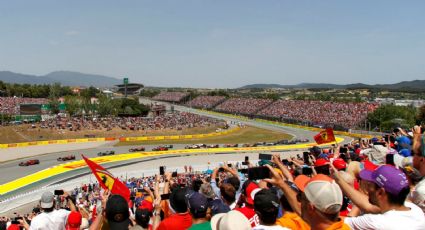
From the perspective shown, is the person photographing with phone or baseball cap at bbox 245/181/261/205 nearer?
baseball cap at bbox 245/181/261/205

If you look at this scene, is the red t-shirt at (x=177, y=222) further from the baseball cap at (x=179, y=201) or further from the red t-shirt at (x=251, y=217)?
the red t-shirt at (x=251, y=217)

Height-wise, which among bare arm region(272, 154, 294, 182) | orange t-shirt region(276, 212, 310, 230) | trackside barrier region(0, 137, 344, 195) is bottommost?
trackside barrier region(0, 137, 344, 195)

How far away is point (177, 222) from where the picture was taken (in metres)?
4.44

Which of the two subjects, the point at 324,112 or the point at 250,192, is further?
the point at 324,112

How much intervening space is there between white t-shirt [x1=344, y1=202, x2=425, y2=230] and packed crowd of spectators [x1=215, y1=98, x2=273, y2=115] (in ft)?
340

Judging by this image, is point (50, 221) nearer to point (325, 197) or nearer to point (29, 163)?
point (325, 197)

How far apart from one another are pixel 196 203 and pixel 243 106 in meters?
114

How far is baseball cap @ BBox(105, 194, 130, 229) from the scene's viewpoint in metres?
4.33

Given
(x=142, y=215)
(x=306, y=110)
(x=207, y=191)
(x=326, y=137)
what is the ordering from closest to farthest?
(x=142, y=215), (x=207, y=191), (x=326, y=137), (x=306, y=110)

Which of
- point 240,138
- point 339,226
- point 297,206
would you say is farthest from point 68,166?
point 339,226

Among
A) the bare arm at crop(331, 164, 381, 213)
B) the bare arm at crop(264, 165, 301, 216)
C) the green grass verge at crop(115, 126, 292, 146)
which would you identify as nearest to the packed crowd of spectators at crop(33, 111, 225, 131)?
the green grass verge at crop(115, 126, 292, 146)

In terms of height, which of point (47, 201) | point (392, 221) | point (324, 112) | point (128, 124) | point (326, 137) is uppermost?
point (392, 221)

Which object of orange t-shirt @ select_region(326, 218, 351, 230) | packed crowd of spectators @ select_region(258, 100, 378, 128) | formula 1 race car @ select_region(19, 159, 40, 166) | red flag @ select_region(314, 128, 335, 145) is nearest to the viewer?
orange t-shirt @ select_region(326, 218, 351, 230)

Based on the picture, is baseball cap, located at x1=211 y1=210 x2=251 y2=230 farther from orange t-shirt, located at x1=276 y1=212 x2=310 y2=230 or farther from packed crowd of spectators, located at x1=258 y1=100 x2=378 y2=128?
packed crowd of spectators, located at x1=258 y1=100 x2=378 y2=128
